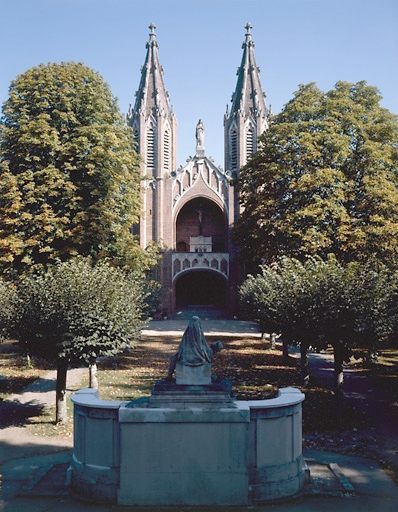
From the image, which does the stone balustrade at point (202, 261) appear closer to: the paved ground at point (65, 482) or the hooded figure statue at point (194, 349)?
the paved ground at point (65, 482)

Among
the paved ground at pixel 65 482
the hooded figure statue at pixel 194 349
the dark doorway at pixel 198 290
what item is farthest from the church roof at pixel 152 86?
the hooded figure statue at pixel 194 349

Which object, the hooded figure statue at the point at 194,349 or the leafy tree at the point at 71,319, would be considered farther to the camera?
the leafy tree at the point at 71,319

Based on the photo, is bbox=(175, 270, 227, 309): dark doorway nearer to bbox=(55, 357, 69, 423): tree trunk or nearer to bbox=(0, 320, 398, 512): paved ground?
bbox=(55, 357, 69, 423): tree trunk

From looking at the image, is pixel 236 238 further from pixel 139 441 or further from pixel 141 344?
pixel 139 441

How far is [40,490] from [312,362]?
52.7ft

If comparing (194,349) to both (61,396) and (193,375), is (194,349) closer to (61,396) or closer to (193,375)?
(193,375)

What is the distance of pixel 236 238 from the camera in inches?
1136

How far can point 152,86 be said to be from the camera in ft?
151

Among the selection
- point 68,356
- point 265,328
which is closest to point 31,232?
point 68,356

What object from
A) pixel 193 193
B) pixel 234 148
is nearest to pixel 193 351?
pixel 193 193

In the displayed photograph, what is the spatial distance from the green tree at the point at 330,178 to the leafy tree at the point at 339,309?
22.5 ft

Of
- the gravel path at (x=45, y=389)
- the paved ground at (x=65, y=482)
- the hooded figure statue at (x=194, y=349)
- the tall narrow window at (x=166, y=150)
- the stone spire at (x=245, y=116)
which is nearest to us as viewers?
the paved ground at (x=65, y=482)

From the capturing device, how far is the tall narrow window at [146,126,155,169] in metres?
43.9

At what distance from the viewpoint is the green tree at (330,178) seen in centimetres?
2272
